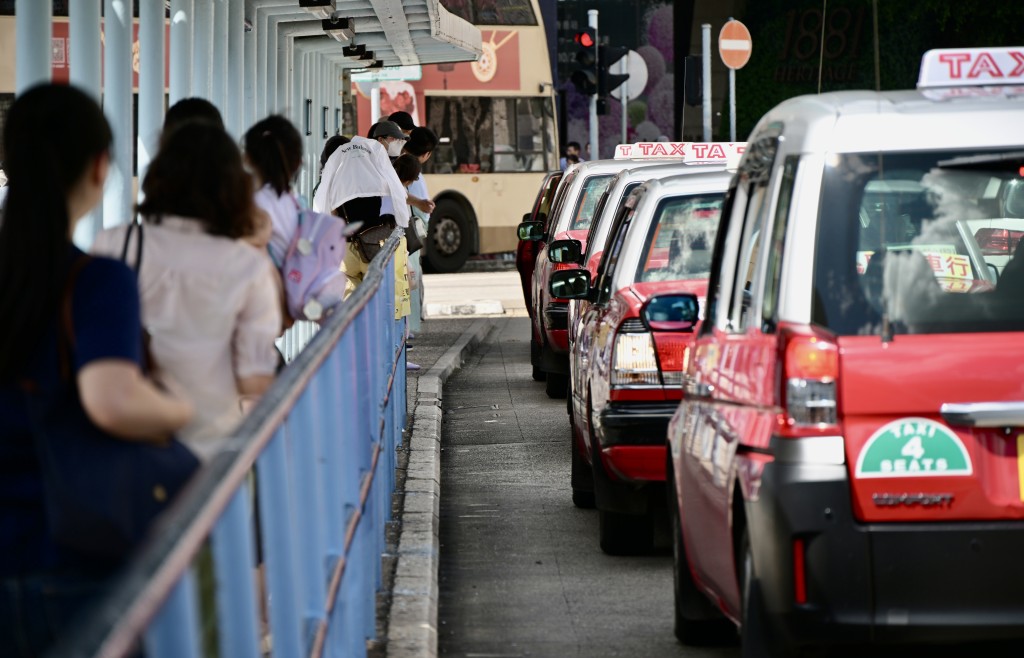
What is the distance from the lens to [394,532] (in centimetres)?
876

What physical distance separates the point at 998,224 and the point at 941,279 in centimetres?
272

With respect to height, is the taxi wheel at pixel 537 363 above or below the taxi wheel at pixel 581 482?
below

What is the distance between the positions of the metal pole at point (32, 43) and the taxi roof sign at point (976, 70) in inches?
139

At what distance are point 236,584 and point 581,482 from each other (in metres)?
6.94

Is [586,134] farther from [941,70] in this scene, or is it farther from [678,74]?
[941,70]

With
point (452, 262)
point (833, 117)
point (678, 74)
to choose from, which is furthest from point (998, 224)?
point (678, 74)

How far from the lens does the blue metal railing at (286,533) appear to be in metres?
2.40

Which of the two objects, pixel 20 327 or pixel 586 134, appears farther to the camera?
pixel 586 134

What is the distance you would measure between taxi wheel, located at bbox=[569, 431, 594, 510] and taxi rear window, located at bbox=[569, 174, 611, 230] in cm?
563

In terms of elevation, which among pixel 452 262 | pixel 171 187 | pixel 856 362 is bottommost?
pixel 452 262

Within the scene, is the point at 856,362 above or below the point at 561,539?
above

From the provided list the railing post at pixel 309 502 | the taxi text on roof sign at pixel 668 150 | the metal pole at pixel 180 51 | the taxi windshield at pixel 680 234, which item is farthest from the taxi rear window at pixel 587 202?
the railing post at pixel 309 502

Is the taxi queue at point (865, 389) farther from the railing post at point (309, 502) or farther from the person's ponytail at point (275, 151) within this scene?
the person's ponytail at point (275, 151)

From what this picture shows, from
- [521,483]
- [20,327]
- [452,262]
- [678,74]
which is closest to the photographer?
[20,327]
